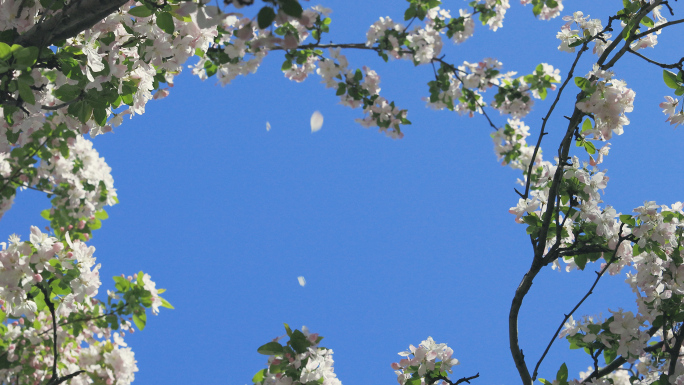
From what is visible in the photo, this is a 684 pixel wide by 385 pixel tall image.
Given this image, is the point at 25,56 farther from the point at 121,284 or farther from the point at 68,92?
the point at 121,284

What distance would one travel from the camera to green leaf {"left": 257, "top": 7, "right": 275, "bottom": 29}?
1036 mm

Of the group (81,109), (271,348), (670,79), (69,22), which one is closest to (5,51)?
(69,22)

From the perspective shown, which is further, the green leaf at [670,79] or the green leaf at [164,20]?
the green leaf at [670,79]

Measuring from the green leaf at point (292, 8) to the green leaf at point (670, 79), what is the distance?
7.07 ft

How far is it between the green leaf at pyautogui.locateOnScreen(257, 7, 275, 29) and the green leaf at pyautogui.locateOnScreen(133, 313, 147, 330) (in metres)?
3.37

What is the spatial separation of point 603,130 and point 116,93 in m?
2.27

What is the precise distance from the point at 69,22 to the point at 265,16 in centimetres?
129

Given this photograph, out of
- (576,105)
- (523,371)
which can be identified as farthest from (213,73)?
(523,371)

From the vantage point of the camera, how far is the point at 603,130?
2.27 metres

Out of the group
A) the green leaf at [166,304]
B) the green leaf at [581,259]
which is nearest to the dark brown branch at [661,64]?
the green leaf at [581,259]

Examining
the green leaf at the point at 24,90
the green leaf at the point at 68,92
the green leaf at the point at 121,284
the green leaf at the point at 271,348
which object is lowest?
the green leaf at the point at 271,348

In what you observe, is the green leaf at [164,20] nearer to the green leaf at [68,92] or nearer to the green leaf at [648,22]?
the green leaf at [68,92]

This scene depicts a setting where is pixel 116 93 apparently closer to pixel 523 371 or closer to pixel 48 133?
pixel 523 371

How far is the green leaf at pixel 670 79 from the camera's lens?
92.1 inches
